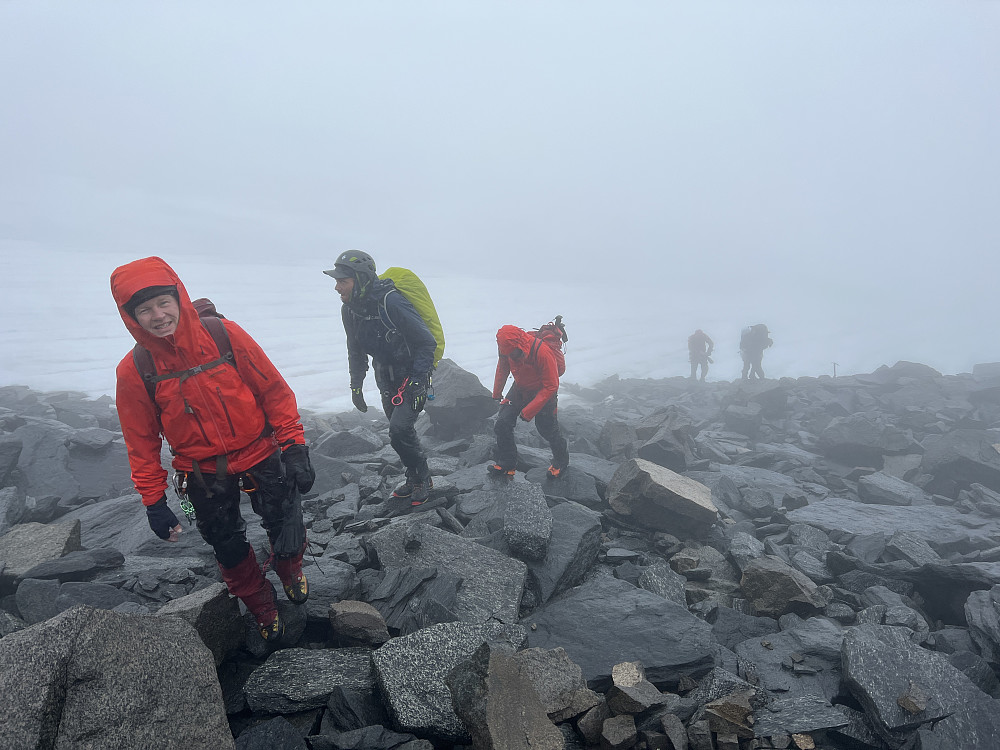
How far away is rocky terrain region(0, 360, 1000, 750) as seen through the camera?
2.79 meters

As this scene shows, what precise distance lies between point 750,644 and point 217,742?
181 inches

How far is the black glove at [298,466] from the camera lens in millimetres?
3891

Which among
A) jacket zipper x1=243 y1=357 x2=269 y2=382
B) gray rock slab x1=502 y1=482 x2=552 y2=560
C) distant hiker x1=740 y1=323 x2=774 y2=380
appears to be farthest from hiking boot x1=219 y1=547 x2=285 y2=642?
distant hiker x1=740 y1=323 x2=774 y2=380

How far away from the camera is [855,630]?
4516 mm

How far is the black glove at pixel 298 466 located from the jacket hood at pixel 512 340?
4444mm

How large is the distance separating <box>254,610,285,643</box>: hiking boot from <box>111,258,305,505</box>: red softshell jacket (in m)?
1.35

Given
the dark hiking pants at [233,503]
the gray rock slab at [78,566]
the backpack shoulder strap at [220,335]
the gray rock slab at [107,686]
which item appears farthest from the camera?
the gray rock slab at [78,566]

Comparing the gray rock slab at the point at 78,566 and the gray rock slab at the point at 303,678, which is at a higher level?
the gray rock slab at the point at 78,566

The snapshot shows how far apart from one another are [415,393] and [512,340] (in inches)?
81.8

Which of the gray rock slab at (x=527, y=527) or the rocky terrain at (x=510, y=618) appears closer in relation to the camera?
the rocky terrain at (x=510, y=618)

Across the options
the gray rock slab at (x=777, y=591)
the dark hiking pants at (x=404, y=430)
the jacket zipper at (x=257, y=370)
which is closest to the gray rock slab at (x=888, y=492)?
the gray rock slab at (x=777, y=591)

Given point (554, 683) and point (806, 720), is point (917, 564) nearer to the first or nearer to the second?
point (806, 720)

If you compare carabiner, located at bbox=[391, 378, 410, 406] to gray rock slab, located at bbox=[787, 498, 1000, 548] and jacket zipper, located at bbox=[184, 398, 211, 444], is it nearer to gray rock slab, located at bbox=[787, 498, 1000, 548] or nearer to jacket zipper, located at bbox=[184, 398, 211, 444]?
jacket zipper, located at bbox=[184, 398, 211, 444]

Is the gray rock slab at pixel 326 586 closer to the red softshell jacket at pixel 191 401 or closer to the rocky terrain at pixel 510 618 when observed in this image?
the rocky terrain at pixel 510 618
